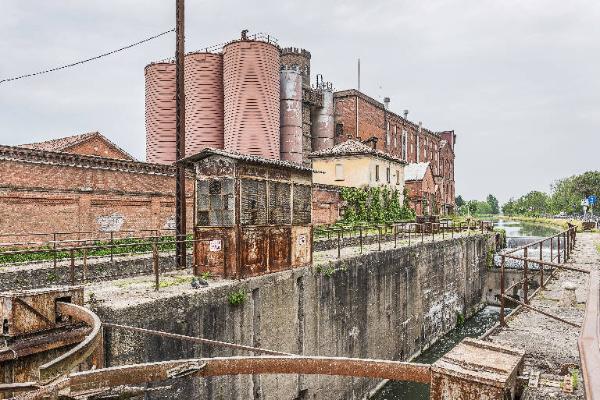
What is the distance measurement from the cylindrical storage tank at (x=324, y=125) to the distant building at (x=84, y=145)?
17.4 meters

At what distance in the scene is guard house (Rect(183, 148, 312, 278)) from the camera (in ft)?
33.3

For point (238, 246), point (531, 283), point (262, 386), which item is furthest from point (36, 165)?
point (531, 283)

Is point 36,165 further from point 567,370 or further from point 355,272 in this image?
point 567,370

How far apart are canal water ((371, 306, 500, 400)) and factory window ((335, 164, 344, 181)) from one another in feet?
40.8

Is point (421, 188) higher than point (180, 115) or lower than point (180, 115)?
lower

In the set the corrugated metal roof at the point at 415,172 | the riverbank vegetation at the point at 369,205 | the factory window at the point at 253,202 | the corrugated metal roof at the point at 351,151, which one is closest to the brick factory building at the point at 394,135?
the corrugated metal roof at the point at 415,172

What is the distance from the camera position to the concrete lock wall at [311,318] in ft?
25.4

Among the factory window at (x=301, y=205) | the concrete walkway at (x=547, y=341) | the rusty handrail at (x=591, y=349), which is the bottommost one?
the concrete walkway at (x=547, y=341)

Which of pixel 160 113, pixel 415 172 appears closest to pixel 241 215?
pixel 160 113

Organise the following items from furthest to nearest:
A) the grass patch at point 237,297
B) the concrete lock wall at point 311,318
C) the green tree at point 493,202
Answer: the green tree at point 493,202, the grass patch at point 237,297, the concrete lock wall at point 311,318

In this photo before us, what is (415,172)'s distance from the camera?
4362 cm

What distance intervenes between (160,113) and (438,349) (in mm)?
23786

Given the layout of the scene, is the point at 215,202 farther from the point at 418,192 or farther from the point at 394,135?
the point at 394,135

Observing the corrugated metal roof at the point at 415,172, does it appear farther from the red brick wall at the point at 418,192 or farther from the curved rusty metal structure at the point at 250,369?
the curved rusty metal structure at the point at 250,369
